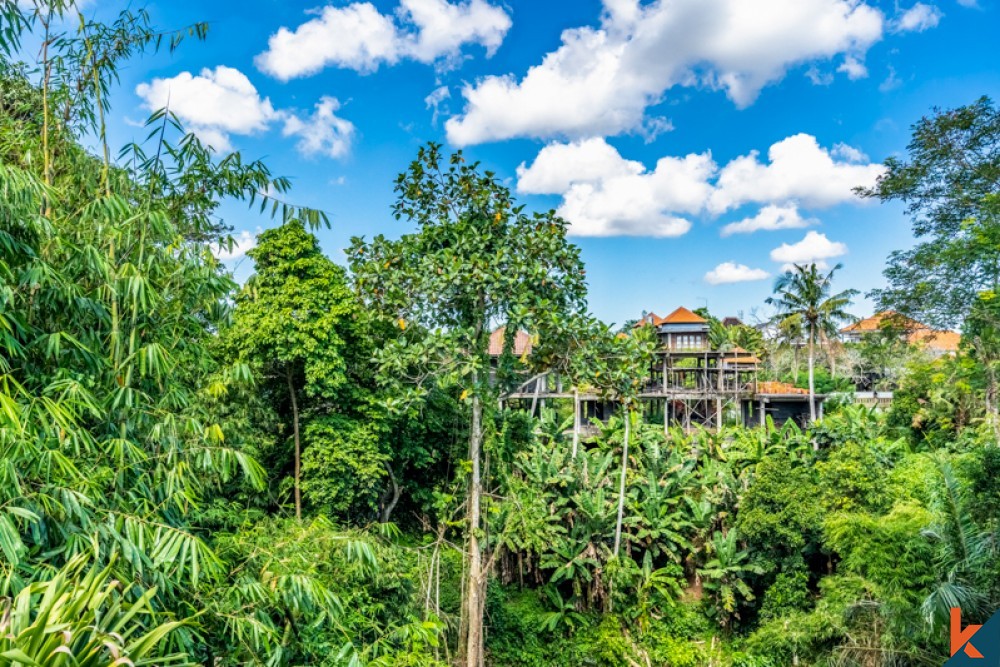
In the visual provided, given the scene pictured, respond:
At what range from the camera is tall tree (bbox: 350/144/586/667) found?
634 cm

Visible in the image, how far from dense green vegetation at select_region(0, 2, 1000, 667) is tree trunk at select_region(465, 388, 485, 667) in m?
0.04

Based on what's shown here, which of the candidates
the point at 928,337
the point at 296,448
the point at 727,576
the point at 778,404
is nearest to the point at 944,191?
the point at 928,337

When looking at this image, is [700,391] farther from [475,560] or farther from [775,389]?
[475,560]

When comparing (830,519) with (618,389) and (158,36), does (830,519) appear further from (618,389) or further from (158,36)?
(158,36)

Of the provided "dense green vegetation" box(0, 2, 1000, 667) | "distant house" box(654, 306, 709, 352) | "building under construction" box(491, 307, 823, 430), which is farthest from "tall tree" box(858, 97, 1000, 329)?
"distant house" box(654, 306, 709, 352)

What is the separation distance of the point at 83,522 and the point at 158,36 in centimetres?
303

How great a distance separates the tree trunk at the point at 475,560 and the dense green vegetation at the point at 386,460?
4 cm

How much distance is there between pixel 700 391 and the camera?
18062mm

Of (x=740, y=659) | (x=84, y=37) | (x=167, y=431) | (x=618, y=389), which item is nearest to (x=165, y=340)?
(x=167, y=431)

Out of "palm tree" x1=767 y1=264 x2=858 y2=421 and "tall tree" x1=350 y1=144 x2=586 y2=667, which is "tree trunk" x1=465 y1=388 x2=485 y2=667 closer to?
"tall tree" x1=350 y1=144 x2=586 y2=667

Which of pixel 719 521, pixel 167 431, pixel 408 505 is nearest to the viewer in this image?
pixel 167 431

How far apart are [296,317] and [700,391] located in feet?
45.8

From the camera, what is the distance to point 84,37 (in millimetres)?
3570

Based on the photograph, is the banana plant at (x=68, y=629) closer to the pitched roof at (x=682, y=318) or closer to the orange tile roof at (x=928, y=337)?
the orange tile roof at (x=928, y=337)
